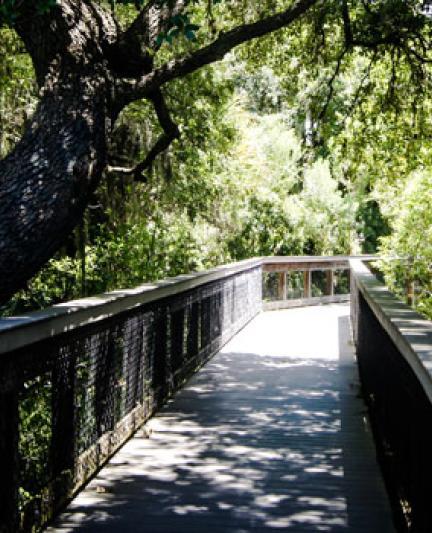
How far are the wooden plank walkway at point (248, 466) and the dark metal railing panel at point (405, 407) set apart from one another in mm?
285

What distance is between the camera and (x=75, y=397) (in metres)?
4.73

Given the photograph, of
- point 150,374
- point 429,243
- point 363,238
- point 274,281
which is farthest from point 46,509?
point 363,238

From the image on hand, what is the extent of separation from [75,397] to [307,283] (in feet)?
50.4

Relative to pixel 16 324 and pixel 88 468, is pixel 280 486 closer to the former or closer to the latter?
pixel 88 468

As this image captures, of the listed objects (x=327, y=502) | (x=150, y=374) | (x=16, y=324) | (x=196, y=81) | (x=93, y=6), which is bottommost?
(x=327, y=502)

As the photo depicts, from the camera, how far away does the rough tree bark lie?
5.21 metres

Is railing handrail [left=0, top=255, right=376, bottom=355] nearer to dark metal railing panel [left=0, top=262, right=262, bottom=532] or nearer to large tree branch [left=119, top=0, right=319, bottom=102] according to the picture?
dark metal railing panel [left=0, top=262, right=262, bottom=532]

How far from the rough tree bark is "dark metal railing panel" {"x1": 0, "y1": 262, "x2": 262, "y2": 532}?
685 mm

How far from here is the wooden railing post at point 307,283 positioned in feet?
64.7

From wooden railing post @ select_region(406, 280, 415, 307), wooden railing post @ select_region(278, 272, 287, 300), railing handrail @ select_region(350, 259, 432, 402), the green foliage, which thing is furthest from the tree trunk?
wooden railing post @ select_region(278, 272, 287, 300)

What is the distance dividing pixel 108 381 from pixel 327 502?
1.67 meters

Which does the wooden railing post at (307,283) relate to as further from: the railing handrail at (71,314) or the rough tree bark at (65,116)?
the rough tree bark at (65,116)

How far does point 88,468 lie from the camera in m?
5.11

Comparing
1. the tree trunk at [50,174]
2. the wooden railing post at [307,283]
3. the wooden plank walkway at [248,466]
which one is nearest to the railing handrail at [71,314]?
the tree trunk at [50,174]
